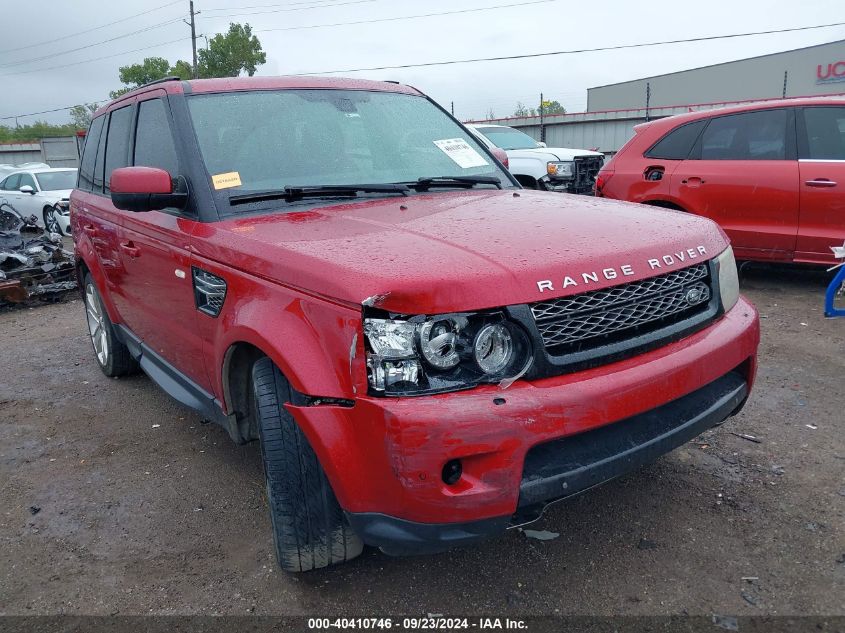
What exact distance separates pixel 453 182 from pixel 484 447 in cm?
176

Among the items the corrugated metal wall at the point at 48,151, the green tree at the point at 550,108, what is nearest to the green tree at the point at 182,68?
the corrugated metal wall at the point at 48,151

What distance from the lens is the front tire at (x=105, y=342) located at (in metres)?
4.59

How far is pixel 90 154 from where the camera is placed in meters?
4.71

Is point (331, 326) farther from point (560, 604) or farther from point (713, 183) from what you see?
point (713, 183)

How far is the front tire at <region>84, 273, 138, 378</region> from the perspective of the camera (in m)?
4.59

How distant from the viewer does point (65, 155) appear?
3753 cm

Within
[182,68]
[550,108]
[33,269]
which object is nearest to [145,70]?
[182,68]

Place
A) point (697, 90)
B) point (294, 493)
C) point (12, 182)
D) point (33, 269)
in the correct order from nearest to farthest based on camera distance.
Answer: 1. point (294, 493)
2. point (33, 269)
3. point (12, 182)
4. point (697, 90)

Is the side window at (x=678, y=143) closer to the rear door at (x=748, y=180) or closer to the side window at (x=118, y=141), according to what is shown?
the rear door at (x=748, y=180)

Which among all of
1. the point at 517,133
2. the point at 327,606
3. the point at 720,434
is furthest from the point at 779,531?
the point at 517,133

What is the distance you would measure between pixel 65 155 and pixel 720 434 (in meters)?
41.8

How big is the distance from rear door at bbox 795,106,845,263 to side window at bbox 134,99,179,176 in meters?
5.25

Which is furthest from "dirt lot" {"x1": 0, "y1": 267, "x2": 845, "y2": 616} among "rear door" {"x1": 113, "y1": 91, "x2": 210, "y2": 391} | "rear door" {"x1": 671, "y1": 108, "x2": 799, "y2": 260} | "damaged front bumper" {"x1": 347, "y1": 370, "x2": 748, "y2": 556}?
"rear door" {"x1": 671, "y1": 108, "x2": 799, "y2": 260}

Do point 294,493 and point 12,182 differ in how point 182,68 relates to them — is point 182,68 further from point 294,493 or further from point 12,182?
point 294,493
